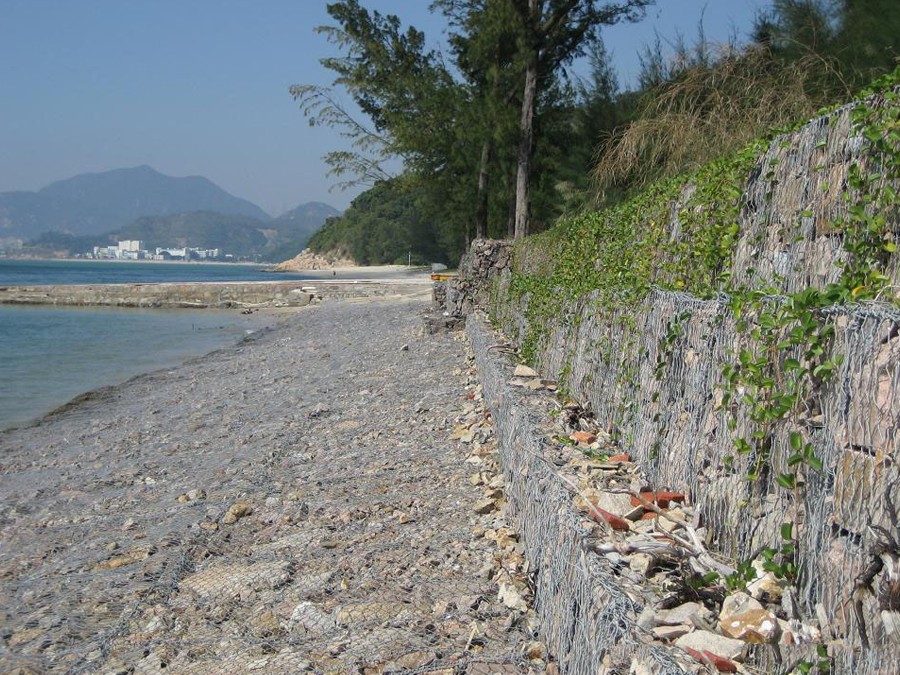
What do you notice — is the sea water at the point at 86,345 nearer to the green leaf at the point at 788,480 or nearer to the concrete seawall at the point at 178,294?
the concrete seawall at the point at 178,294

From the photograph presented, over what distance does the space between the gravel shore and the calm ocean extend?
4302 mm

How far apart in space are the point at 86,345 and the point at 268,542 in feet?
63.0

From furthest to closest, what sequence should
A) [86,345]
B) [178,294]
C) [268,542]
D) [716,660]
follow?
[178,294] → [86,345] → [268,542] → [716,660]

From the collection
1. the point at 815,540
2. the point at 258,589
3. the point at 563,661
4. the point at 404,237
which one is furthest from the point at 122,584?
the point at 404,237

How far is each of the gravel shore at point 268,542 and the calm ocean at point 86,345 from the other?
14.1 ft

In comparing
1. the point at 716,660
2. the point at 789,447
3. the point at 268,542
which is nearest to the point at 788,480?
the point at 789,447

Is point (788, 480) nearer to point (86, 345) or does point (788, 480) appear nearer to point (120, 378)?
point (120, 378)

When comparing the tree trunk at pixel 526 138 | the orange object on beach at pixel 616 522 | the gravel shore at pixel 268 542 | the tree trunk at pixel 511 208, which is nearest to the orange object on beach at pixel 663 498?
the orange object on beach at pixel 616 522

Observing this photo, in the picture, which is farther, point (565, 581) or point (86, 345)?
point (86, 345)

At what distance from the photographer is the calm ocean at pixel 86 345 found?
1473cm

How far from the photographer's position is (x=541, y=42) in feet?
54.4

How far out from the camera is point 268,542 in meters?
5.32

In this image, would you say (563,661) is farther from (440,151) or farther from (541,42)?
(440,151)

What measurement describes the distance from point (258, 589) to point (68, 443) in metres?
6.52
